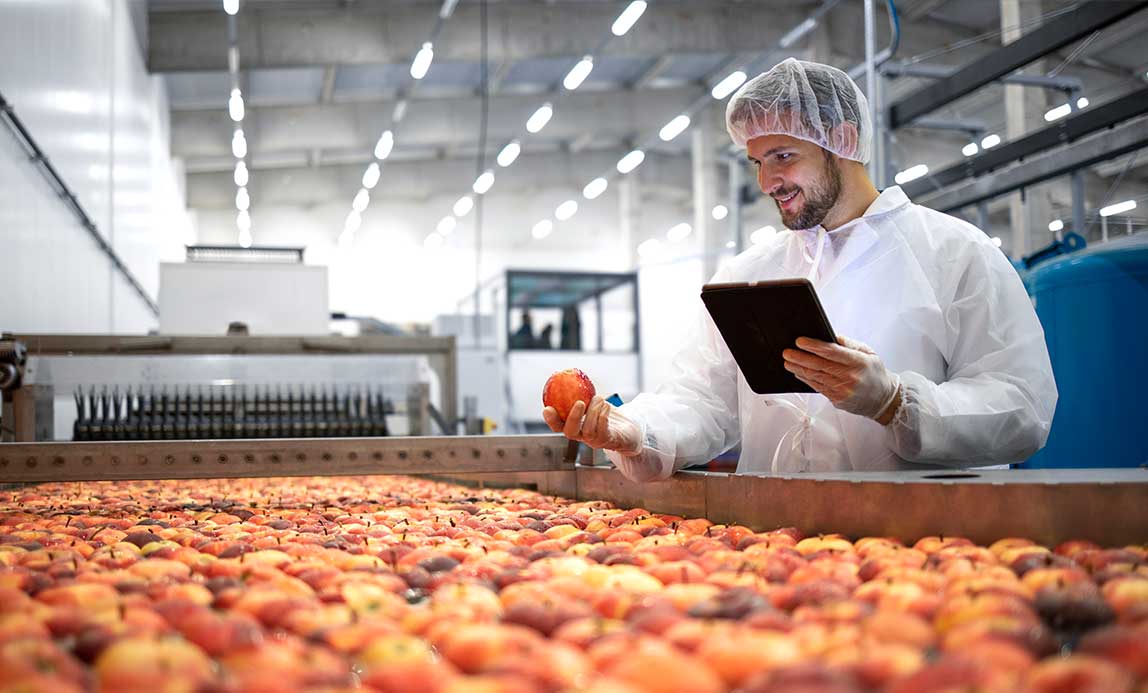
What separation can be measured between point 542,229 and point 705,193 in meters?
5.65

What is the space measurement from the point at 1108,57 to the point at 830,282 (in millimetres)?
9476

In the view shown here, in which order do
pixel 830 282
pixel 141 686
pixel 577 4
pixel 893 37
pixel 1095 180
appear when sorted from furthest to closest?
pixel 577 4
pixel 1095 180
pixel 893 37
pixel 830 282
pixel 141 686

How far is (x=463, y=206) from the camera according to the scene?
21.2 m

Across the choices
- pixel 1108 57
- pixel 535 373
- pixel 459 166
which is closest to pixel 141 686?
pixel 1108 57

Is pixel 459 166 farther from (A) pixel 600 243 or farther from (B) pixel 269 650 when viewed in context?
(B) pixel 269 650

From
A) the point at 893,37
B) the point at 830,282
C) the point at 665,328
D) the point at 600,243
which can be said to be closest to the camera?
the point at 830,282

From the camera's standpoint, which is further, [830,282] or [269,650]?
[830,282]

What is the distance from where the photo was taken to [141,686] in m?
0.87

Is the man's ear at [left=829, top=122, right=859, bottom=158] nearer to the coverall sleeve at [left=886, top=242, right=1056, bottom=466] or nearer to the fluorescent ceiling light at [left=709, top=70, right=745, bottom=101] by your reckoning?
the coverall sleeve at [left=886, top=242, right=1056, bottom=466]

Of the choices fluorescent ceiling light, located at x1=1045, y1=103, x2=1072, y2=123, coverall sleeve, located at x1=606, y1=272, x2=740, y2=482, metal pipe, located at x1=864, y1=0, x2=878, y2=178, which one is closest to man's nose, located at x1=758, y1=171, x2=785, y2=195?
coverall sleeve, located at x1=606, y1=272, x2=740, y2=482

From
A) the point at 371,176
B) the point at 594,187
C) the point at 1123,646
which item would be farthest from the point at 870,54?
the point at 594,187

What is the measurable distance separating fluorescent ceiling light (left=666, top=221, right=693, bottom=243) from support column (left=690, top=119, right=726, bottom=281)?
4.65m

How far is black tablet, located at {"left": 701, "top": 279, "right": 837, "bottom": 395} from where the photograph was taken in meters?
1.86

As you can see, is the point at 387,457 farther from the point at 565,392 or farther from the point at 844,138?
the point at 844,138
